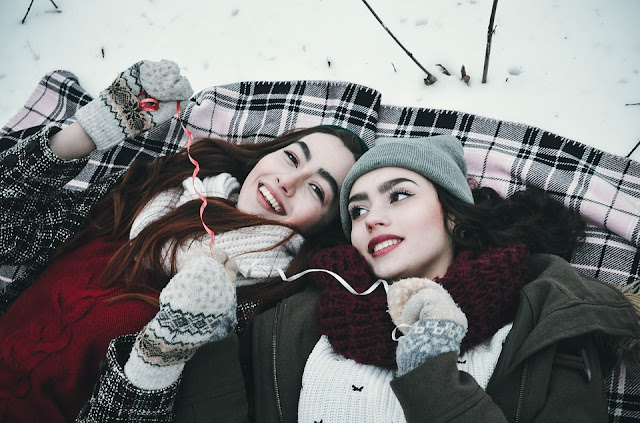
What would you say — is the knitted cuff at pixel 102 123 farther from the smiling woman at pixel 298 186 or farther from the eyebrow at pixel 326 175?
the eyebrow at pixel 326 175

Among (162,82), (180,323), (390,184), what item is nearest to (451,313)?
(390,184)

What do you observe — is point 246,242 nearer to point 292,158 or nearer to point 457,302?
point 292,158

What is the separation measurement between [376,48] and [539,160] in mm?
1348

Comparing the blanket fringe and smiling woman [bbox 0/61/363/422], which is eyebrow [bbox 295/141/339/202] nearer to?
smiling woman [bbox 0/61/363/422]

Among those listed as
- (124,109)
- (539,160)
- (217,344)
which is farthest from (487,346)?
(124,109)

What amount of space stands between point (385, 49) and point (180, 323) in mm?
2439

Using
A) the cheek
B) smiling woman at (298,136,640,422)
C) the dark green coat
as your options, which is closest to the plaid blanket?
smiling woman at (298,136,640,422)

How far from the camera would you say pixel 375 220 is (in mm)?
2082

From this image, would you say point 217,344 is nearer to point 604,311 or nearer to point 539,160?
point 604,311

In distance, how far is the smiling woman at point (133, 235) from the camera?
6.38 ft

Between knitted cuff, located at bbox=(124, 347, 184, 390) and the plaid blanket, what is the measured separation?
138 centimetres

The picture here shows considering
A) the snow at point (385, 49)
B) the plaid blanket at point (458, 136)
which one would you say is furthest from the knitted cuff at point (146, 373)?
the snow at point (385, 49)

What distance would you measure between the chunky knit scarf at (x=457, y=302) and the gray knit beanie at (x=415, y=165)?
32 cm

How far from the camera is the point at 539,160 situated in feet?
8.91
